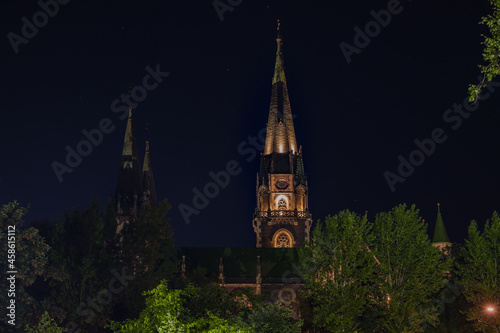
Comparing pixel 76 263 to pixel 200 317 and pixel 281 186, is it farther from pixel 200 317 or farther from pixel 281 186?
pixel 281 186

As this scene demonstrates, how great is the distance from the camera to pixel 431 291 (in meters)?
63.2

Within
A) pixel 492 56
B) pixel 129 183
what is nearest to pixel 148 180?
pixel 129 183

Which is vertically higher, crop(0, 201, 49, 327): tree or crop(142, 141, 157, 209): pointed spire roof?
crop(142, 141, 157, 209): pointed spire roof

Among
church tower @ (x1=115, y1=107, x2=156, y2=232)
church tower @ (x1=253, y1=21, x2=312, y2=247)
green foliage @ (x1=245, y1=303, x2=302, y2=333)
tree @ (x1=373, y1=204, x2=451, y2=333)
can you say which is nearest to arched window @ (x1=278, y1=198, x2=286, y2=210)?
church tower @ (x1=253, y1=21, x2=312, y2=247)

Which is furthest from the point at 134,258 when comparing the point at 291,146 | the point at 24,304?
Result: the point at 291,146

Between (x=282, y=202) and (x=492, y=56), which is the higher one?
(x=282, y=202)

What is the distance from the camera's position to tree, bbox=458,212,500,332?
6081cm

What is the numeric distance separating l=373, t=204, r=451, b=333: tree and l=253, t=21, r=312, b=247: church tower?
42614 mm

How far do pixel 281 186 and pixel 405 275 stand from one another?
5184 centimetres

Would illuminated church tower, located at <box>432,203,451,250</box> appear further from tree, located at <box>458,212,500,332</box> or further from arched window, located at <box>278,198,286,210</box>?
tree, located at <box>458,212,500,332</box>

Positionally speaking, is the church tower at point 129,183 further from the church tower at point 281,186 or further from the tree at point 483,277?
the tree at point 483,277

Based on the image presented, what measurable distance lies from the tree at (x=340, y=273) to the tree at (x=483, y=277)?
8901 millimetres

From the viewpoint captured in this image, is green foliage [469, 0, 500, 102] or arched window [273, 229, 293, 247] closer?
green foliage [469, 0, 500, 102]

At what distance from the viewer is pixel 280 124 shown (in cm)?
11769
